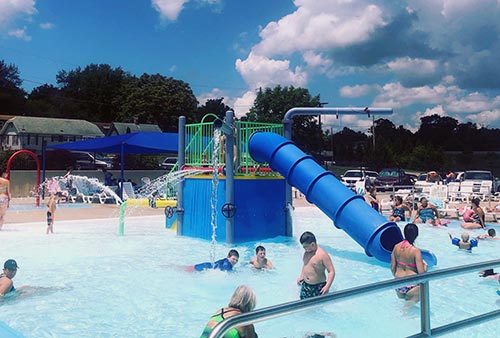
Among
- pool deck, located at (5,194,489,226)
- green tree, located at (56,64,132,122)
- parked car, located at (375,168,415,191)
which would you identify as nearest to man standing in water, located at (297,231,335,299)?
pool deck, located at (5,194,489,226)

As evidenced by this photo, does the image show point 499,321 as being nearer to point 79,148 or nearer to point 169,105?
point 79,148

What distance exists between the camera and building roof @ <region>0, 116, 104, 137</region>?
39847 mm

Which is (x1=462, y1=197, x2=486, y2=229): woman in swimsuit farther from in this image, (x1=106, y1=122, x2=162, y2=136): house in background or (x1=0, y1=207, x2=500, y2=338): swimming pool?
(x1=106, y1=122, x2=162, y2=136): house in background

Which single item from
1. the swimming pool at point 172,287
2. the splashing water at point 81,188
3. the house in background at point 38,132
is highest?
the house in background at point 38,132

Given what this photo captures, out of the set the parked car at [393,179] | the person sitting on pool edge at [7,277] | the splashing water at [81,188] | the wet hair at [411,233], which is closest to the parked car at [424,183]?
the parked car at [393,179]

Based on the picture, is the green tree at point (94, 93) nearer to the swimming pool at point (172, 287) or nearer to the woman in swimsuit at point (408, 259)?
the swimming pool at point (172, 287)

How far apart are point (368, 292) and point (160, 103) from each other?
51.2 metres

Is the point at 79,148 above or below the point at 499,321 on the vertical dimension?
above

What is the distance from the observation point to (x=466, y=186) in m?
17.9

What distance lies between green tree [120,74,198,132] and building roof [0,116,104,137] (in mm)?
9810

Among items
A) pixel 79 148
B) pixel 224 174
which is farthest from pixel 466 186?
pixel 79 148

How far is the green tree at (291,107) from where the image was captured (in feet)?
153

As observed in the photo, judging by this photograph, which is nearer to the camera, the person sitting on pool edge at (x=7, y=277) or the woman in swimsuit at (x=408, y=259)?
the woman in swimsuit at (x=408, y=259)

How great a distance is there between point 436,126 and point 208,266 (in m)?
77.9
